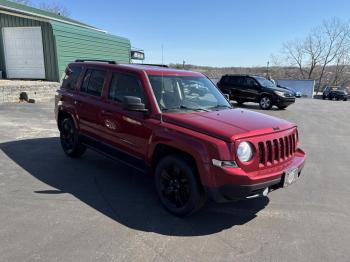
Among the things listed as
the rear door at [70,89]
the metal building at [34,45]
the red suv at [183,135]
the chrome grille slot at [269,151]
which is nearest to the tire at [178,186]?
the red suv at [183,135]

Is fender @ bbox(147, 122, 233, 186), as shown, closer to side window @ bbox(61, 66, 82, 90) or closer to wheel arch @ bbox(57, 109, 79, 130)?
wheel arch @ bbox(57, 109, 79, 130)

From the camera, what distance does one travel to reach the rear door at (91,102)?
5718 millimetres

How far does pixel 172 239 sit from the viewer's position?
381 centimetres

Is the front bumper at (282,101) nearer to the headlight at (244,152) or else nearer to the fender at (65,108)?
the fender at (65,108)

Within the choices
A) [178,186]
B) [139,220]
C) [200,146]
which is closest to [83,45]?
[178,186]

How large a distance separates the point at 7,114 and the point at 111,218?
948 cm

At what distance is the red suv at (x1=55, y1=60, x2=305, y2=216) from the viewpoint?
3.86 m

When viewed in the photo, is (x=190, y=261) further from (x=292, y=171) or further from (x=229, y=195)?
(x=292, y=171)

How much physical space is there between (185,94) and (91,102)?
1733 millimetres

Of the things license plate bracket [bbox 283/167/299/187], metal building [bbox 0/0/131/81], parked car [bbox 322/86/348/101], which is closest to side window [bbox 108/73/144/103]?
license plate bracket [bbox 283/167/299/187]

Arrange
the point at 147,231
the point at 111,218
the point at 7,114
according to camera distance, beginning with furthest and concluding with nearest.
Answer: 1. the point at 7,114
2. the point at 111,218
3. the point at 147,231

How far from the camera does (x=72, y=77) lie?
6.69 metres

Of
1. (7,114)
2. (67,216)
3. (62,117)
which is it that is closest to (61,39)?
(7,114)

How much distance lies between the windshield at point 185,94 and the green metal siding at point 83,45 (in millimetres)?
12122
